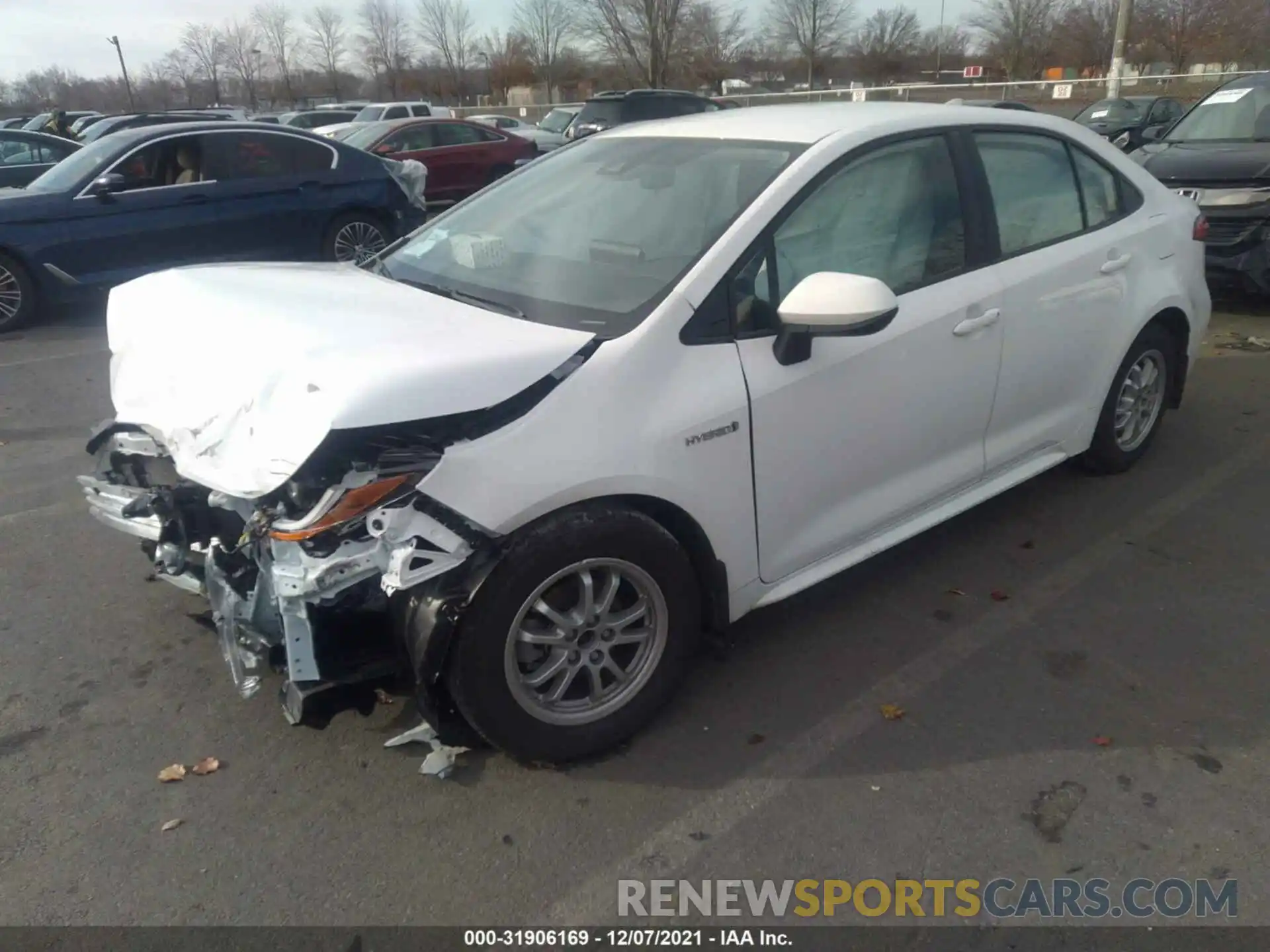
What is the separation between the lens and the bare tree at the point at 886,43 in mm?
59531

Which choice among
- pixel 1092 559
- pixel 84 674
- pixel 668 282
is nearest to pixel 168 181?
pixel 84 674

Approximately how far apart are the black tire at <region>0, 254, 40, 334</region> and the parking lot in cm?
545

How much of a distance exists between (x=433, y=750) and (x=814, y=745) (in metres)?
1.15

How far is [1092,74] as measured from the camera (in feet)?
166

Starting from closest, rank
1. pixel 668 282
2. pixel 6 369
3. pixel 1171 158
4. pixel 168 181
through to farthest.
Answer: pixel 668 282, pixel 6 369, pixel 1171 158, pixel 168 181

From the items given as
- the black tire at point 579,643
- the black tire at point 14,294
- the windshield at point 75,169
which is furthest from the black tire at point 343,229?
the black tire at point 579,643

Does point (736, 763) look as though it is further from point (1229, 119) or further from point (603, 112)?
point (603, 112)

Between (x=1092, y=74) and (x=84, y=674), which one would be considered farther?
(x=1092, y=74)

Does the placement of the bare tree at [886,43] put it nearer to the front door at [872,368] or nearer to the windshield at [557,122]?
the windshield at [557,122]

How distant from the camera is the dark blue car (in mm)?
8500

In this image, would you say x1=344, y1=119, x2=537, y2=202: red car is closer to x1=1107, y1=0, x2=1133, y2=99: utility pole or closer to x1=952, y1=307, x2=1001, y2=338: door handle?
x1=952, y1=307, x2=1001, y2=338: door handle

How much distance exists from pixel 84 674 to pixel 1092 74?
190 feet

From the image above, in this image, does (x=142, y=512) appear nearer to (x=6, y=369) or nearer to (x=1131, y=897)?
(x=1131, y=897)
